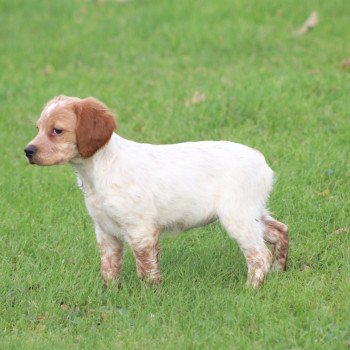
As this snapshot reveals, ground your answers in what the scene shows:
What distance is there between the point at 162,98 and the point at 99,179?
4.41 m

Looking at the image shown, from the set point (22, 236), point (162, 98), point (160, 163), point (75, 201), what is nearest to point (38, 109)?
point (162, 98)

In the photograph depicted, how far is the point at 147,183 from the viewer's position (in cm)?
566

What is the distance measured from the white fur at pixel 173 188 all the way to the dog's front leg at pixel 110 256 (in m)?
0.09

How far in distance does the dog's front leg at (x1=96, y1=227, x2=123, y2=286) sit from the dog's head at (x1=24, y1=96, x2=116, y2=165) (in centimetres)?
68

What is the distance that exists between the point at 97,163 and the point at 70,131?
296 millimetres

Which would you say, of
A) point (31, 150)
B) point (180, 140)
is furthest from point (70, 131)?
point (180, 140)

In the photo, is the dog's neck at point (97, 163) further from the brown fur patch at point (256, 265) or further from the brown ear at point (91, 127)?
the brown fur patch at point (256, 265)

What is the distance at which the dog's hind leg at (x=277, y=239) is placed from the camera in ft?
20.2

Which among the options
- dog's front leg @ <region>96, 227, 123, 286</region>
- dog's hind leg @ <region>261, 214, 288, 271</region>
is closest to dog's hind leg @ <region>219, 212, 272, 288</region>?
dog's hind leg @ <region>261, 214, 288, 271</region>

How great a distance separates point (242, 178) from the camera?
5797 millimetres

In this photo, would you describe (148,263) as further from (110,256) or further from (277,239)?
(277,239)

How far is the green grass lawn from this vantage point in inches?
210

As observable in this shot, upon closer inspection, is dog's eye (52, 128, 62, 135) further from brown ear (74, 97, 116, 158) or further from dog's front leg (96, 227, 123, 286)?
dog's front leg (96, 227, 123, 286)

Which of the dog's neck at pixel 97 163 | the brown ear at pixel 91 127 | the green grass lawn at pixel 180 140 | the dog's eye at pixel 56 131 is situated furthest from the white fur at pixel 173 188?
the green grass lawn at pixel 180 140
